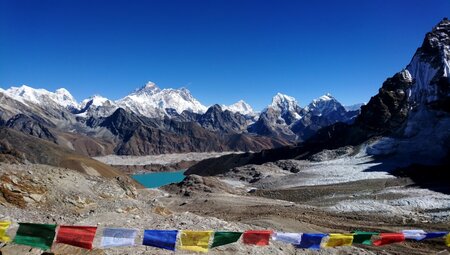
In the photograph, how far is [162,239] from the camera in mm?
12758

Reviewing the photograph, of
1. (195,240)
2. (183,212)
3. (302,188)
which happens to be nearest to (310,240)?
(195,240)

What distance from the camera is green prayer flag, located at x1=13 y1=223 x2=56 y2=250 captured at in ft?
39.0

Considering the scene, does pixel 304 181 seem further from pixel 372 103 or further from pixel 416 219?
pixel 372 103

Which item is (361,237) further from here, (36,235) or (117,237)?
(36,235)

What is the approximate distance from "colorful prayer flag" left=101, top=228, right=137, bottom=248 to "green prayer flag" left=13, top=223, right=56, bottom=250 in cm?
156

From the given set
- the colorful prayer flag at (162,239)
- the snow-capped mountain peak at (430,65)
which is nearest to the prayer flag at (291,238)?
the colorful prayer flag at (162,239)

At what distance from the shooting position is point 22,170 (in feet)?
81.4

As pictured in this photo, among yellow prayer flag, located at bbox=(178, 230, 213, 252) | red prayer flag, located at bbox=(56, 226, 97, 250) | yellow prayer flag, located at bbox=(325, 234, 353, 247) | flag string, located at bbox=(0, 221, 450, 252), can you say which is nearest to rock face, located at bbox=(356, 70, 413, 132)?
yellow prayer flag, located at bbox=(325, 234, 353, 247)

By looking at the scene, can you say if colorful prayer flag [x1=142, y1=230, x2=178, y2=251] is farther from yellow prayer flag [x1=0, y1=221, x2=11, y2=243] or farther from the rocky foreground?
yellow prayer flag [x1=0, y1=221, x2=11, y2=243]

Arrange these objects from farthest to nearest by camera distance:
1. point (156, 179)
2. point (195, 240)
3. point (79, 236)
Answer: point (156, 179)
point (195, 240)
point (79, 236)

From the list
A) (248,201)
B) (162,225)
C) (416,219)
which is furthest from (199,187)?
(162,225)

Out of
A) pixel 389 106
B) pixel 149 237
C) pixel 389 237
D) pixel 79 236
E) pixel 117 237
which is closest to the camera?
pixel 79 236

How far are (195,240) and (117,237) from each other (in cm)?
246

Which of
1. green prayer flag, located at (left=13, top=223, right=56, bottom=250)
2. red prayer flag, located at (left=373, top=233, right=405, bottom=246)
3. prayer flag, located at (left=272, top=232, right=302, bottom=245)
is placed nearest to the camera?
A: green prayer flag, located at (left=13, top=223, right=56, bottom=250)
